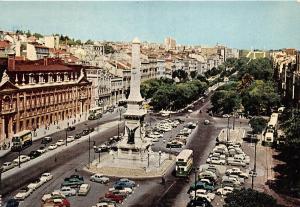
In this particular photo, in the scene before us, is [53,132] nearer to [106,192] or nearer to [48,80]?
[48,80]

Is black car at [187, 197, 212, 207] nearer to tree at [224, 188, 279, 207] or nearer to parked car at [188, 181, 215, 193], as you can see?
parked car at [188, 181, 215, 193]

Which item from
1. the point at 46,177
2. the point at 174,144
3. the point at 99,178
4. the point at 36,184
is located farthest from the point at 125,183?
the point at 174,144

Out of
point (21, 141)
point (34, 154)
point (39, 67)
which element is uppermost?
point (39, 67)

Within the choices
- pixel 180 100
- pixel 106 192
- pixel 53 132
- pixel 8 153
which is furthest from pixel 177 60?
pixel 106 192

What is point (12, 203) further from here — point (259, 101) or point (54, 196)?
point (259, 101)

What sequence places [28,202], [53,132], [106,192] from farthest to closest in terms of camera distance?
[53,132], [106,192], [28,202]

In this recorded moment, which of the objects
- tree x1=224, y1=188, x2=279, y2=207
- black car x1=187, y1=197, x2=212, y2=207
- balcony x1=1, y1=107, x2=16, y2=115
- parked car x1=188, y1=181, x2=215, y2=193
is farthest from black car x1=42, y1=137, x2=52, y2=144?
tree x1=224, y1=188, x2=279, y2=207
